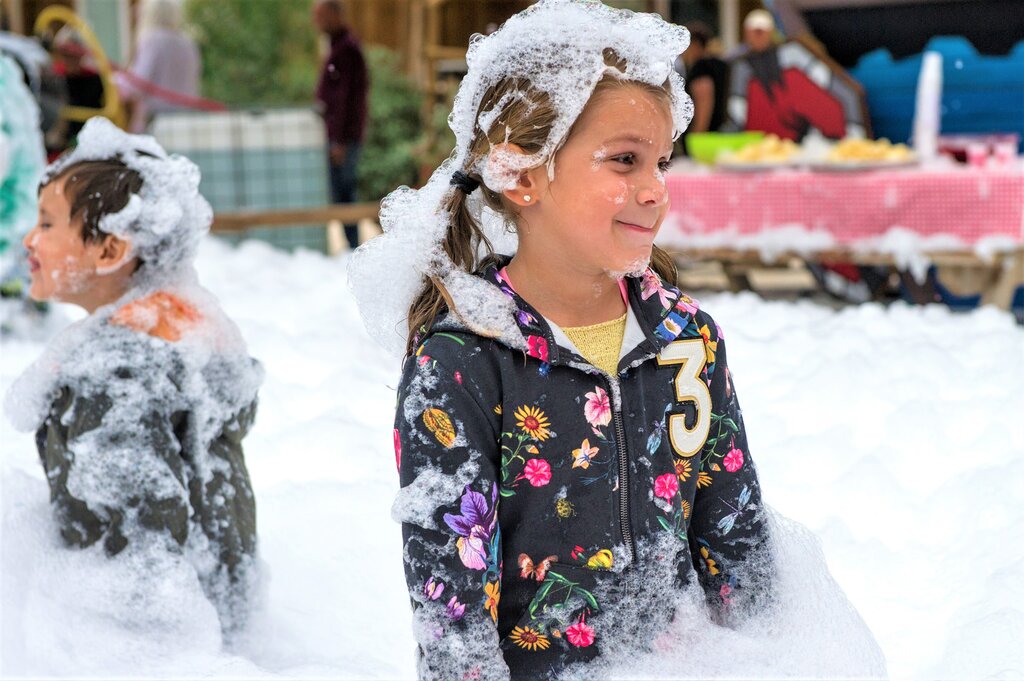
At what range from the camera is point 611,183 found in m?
1.48

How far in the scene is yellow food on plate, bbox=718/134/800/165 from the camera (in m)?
5.21

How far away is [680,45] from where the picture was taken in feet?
5.07

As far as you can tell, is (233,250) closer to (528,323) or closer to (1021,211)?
(1021,211)

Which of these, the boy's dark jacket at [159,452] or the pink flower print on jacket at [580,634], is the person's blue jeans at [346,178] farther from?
the pink flower print on jacket at [580,634]

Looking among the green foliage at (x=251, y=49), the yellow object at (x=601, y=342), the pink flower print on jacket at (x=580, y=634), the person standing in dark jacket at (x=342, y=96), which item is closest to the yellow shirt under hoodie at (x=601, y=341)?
the yellow object at (x=601, y=342)

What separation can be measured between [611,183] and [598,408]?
278 millimetres

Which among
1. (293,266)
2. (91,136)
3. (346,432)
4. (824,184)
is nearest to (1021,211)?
(824,184)

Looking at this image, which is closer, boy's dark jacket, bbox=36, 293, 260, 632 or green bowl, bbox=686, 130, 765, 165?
boy's dark jacket, bbox=36, 293, 260, 632

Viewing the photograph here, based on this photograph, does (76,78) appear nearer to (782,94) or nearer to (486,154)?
(782,94)

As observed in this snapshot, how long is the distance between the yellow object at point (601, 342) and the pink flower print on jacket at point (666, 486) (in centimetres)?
14

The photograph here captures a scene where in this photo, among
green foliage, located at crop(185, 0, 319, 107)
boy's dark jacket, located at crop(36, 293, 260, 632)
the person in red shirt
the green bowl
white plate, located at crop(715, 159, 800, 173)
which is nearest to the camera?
boy's dark jacket, located at crop(36, 293, 260, 632)

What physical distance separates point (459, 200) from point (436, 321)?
193 millimetres

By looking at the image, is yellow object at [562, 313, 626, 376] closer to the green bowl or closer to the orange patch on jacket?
the orange patch on jacket

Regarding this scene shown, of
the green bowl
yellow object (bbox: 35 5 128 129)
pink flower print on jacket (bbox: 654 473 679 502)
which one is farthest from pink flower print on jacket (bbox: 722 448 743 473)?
yellow object (bbox: 35 5 128 129)
